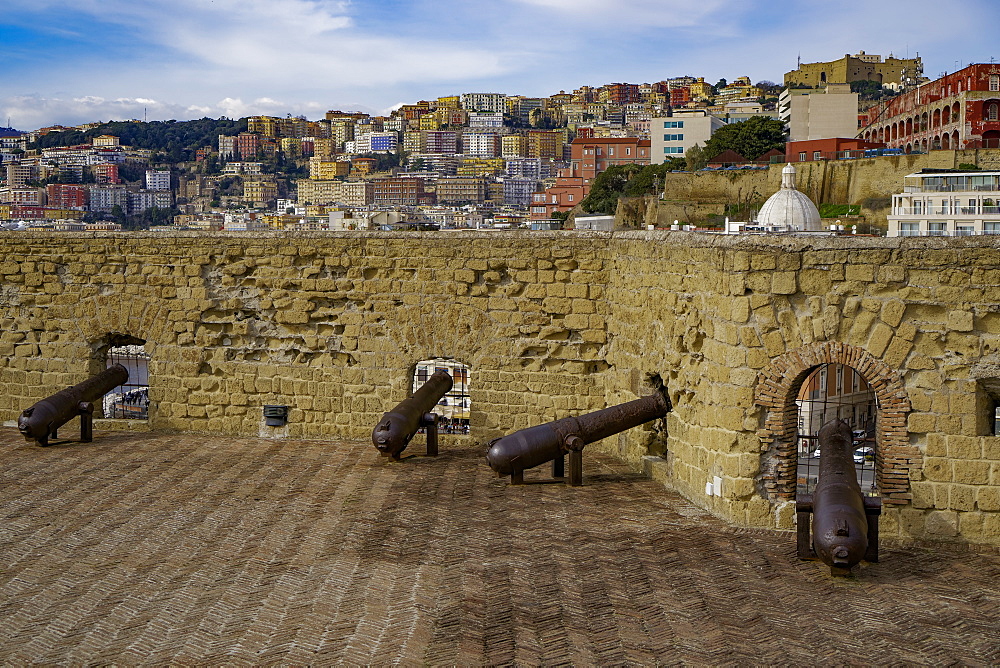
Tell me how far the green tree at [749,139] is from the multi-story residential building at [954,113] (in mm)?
9677

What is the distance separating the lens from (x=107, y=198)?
6339 inches

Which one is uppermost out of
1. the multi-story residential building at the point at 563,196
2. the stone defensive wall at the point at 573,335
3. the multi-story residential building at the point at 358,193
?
the multi-story residential building at the point at 358,193

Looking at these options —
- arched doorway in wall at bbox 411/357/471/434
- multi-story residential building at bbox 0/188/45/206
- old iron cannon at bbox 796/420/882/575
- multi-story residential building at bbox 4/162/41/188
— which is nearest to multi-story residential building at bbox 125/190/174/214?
multi-story residential building at bbox 0/188/45/206

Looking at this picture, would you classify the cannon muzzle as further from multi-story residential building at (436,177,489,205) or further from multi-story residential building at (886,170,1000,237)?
multi-story residential building at (436,177,489,205)

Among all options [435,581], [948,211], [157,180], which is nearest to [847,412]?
[435,581]

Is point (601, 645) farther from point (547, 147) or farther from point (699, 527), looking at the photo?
point (547, 147)

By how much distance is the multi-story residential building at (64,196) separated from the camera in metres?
154

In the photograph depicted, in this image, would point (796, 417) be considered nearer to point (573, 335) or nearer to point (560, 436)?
point (560, 436)

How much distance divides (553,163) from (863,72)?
6609 cm

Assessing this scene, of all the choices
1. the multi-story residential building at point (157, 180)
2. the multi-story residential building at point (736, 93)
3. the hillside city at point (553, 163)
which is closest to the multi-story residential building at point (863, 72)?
the hillside city at point (553, 163)

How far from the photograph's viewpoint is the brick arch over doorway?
8.00 metres

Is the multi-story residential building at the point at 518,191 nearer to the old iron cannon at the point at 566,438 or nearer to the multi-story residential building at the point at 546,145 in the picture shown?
the multi-story residential building at the point at 546,145

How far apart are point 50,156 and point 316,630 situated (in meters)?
201

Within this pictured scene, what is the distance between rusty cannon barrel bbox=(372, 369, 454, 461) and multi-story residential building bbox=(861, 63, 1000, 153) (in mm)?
62376
